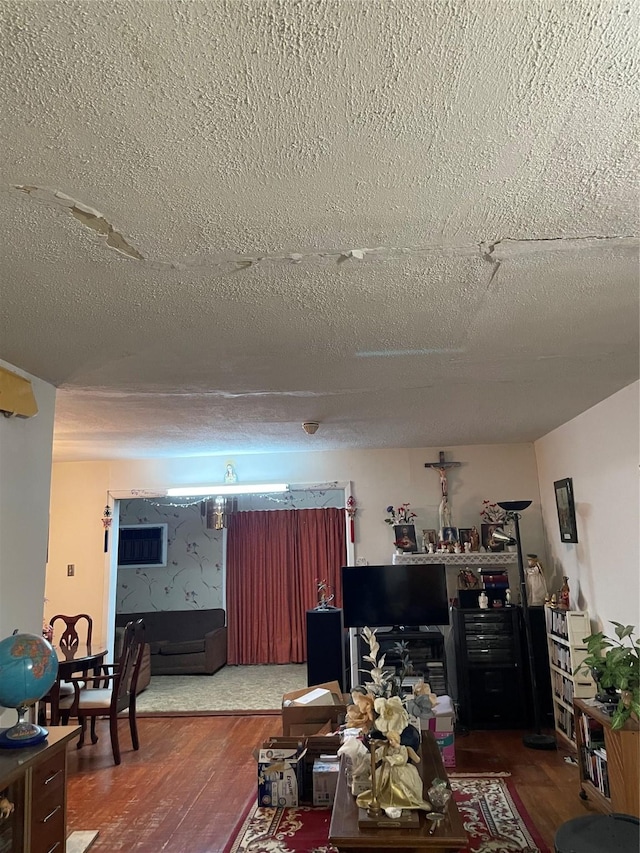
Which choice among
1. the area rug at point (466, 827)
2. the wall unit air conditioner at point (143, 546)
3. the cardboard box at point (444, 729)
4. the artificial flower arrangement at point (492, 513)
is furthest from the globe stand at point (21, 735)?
the wall unit air conditioner at point (143, 546)

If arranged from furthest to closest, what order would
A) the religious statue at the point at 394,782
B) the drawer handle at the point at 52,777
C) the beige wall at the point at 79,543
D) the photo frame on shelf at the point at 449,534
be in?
the beige wall at the point at 79,543, the photo frame on shelf at the point at 449,534, the drawer handle at the point at 52,777, the religious statue at the point at 394,782

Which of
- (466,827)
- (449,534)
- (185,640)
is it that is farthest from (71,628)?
(466,827)

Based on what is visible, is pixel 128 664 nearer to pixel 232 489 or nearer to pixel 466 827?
pixel 232 489

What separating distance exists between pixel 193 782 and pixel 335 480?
2822 millimetres

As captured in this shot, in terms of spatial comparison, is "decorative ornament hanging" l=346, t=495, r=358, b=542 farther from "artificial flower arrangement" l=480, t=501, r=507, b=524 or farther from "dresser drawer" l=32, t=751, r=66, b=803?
"dresser drawer" l=32, t=751, r=66, b=803

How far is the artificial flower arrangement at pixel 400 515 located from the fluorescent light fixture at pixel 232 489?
3.40 ft

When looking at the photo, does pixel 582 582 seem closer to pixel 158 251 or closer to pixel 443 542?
pixel 443 542

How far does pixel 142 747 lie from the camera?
448cm

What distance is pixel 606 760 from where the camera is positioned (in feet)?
10.1

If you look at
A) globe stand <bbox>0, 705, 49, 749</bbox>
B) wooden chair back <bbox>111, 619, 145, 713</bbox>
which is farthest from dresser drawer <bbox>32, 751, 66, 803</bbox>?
wooden chair back <bbox>111, 619, 145, 713</bbox>

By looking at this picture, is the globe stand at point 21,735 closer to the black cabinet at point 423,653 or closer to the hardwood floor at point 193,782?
the hardwood floor at point 193,782

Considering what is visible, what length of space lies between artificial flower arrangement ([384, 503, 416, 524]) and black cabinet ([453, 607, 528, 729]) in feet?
3.31

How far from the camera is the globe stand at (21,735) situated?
2.37 m

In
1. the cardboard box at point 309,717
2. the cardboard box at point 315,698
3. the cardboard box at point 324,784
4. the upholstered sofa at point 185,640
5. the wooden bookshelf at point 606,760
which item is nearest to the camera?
the wooden bookshelf at point 606,760
